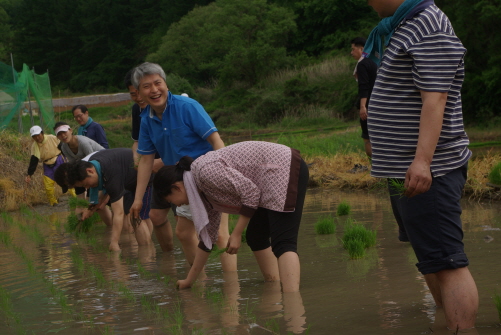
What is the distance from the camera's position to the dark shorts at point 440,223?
3104mm

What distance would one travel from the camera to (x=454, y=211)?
312cm

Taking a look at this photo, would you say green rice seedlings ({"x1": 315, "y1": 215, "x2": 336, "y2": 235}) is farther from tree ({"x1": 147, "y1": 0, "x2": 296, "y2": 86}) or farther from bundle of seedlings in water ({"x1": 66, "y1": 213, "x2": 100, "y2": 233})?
tree ({"x1": 147, "y1": 0, "x2": 296, "y2": 86})

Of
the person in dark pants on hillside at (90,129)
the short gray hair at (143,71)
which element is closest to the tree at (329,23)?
the person in dark pants on hillside at (90,129)

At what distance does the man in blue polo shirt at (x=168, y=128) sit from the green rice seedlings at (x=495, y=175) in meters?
4.38

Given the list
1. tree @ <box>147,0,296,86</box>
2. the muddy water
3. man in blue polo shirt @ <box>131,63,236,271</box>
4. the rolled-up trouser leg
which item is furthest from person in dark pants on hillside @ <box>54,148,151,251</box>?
tree @ <box>147,0,296,86</box>

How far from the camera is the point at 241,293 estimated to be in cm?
488

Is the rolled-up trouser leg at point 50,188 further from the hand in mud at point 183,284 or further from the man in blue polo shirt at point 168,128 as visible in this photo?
the hand in mud at point 183,284

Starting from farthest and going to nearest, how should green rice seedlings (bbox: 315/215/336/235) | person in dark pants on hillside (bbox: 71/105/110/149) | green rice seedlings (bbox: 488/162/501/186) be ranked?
person in dark pants on hillside (bbox: 71/105/110/149) → green rice seedlings (bbox: 488/162/501/186) → green rice seedlings (bbox: 315/215/336/235)

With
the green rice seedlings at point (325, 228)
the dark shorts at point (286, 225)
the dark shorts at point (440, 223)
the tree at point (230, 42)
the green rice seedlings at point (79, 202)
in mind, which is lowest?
the green rice seedlings at point (325, 228)

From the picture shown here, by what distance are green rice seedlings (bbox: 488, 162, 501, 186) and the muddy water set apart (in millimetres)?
675

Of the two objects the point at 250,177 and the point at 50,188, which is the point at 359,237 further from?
the point at 50,188

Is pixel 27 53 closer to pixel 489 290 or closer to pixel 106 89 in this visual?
pixel 106 89

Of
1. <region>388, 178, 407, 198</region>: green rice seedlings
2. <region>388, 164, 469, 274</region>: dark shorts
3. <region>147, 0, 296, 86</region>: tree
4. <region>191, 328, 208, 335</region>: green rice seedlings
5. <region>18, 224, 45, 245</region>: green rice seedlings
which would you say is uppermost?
<region>147, 0, 296, 86</region>: tree

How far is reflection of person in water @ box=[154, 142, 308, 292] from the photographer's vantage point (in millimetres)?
4145
